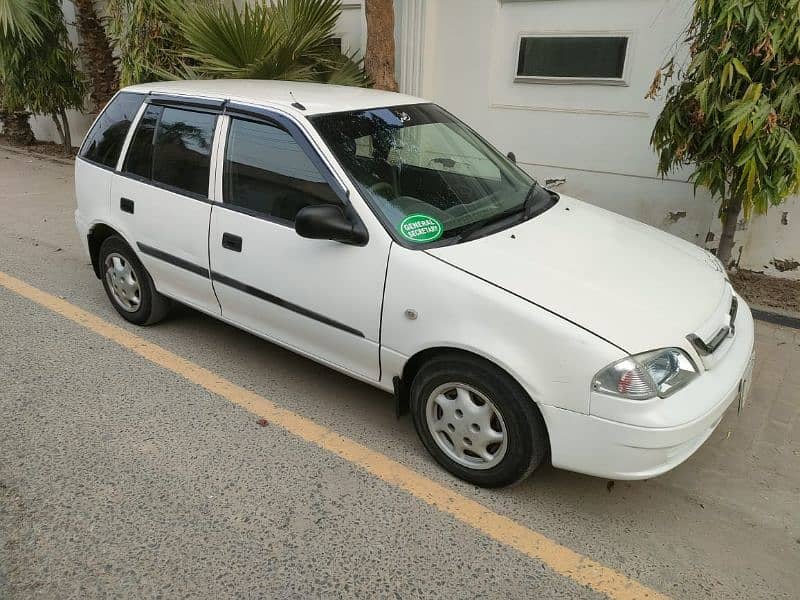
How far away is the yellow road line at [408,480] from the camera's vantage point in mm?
2436

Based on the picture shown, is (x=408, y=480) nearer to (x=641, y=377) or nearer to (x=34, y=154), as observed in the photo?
(x=641, y=377)

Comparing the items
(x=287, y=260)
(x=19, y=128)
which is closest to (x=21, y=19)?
(x=19, y=128)

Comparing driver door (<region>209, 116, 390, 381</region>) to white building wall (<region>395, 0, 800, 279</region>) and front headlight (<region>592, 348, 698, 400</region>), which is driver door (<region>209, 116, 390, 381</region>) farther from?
white building wall (<region>395, 0, 800, 279</region>)

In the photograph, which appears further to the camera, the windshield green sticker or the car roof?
the car roof

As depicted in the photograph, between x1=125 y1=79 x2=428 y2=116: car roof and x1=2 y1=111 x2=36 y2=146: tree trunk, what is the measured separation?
9538 mm

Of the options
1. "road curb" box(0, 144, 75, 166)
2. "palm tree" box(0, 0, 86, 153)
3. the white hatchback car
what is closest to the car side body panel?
the white hatchback car

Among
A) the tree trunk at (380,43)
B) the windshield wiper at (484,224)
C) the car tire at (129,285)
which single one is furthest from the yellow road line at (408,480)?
the tree trunk at (380,43)

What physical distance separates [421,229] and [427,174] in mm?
579

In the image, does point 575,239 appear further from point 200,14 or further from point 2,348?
point 200,14

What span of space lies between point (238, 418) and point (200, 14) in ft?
14.6

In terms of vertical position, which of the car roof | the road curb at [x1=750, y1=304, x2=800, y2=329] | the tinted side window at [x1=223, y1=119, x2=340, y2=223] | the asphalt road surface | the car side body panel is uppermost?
the car roof

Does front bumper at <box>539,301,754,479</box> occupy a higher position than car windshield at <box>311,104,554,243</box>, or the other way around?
car windshield at <box>311,104,554,243</box>

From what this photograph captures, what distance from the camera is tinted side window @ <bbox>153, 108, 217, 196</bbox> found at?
11.8 ft

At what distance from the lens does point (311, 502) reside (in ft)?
9.11
